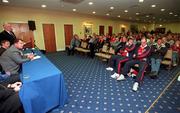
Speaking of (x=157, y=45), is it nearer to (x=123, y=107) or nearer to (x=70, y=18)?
(x=123, y=107)

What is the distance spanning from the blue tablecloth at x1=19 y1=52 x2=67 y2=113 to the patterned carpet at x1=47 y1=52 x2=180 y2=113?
248 millimetres

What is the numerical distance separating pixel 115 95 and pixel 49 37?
7.34 metres

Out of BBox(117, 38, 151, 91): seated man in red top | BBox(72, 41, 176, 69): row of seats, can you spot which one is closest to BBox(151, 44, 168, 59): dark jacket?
BBox(72, 41, 176, 69): row of seats

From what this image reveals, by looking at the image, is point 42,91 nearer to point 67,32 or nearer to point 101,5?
point 101,5

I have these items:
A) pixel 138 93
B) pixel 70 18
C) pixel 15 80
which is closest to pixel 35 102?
pixel 15 80

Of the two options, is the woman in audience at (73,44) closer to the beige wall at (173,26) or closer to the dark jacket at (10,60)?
the dark jacket at (10,60)

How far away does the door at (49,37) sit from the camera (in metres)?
8.83

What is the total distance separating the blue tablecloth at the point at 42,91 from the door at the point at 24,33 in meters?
6.07

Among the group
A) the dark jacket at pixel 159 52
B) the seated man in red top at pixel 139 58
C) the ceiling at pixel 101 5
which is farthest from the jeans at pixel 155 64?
the ceiling at pixel 101 5

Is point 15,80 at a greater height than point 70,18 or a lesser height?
lesser

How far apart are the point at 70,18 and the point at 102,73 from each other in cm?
685

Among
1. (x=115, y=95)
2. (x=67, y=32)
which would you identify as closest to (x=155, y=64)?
(x=115, y=95)

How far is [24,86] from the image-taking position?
6.16 ft

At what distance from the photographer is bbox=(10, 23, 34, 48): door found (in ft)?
24.8
